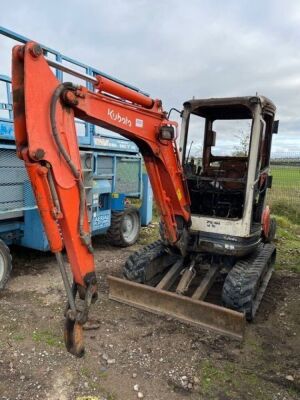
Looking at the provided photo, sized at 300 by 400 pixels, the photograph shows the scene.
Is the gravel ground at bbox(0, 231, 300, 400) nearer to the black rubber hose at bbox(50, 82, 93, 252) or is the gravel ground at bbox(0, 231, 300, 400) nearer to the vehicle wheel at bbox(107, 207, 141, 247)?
the black rubber hose at bbox(50, 82, 93, 252)

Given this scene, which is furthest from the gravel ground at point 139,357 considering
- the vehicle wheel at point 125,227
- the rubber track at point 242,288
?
the vehicle wheel at point 125,227

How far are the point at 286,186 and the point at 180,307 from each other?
11.5 m

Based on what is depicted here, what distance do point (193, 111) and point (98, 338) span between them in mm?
3179

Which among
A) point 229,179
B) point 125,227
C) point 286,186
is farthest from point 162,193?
point 286,186

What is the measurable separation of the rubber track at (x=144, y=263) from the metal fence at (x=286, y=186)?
18.6ft

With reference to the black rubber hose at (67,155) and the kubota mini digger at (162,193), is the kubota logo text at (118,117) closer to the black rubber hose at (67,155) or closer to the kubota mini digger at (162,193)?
the kubota mini digger at (162,193)

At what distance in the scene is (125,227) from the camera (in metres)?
7.73

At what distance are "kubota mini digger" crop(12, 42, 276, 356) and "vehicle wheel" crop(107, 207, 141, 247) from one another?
207 centimetres

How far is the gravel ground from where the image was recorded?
3139mm

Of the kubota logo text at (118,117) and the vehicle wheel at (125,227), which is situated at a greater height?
the kubota logo text at (118,117)

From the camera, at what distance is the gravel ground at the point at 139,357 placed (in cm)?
314

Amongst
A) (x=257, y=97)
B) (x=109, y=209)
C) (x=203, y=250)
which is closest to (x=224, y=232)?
(x=203, y=250)

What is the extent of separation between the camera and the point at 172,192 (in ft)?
14.6

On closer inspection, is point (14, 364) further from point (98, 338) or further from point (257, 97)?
point (257, 97)
